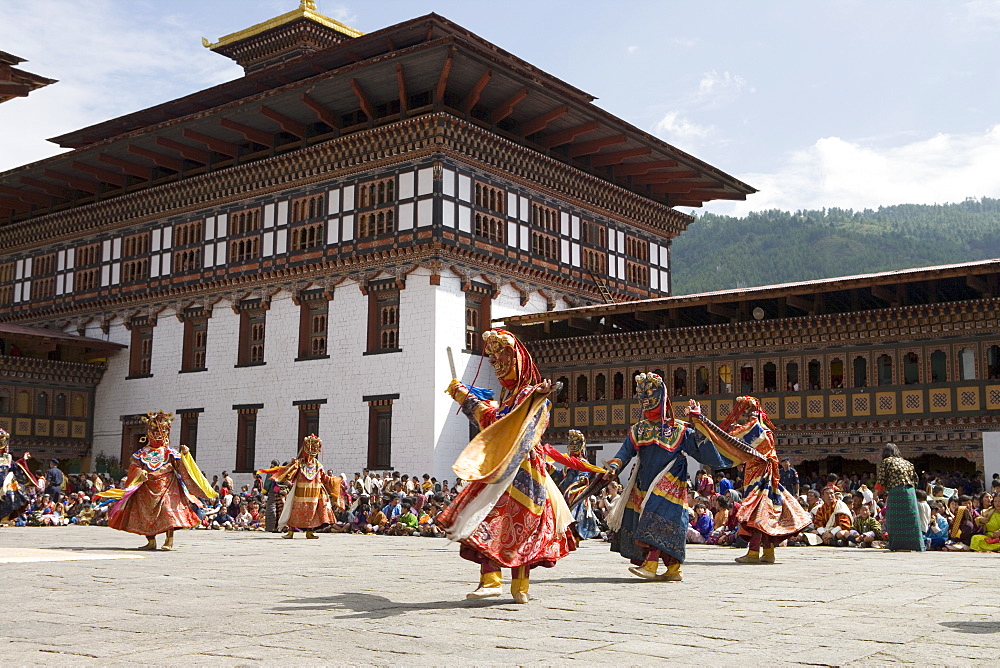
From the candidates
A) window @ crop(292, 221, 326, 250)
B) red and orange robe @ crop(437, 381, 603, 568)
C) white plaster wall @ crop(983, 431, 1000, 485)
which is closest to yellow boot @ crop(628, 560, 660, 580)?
red and orange robe @ crop(437, 381, 603, 568)

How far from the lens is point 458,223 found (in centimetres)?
2673

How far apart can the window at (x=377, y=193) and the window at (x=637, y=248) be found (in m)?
8.00

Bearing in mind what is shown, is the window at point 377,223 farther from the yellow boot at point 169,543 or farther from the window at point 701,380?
the yellow boot at point 169,543

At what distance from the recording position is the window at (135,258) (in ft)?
107

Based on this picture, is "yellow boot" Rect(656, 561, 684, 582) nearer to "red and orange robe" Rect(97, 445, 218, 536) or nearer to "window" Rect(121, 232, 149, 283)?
"red and orange robe" Rect(97, 445, 218, 536)

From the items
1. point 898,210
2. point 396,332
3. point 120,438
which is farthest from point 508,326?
point 898,210

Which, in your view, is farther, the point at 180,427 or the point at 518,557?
the point at 180,427

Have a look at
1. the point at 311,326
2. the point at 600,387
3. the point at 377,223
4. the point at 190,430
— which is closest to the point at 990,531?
the point at 600,387

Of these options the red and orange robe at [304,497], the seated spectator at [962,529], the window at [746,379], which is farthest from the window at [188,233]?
the seated spectator at [962,529]

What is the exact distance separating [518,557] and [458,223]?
2010cm

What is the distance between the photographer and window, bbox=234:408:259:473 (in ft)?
96.5

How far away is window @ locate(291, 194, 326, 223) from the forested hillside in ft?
192

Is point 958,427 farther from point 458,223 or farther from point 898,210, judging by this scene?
point 898,210

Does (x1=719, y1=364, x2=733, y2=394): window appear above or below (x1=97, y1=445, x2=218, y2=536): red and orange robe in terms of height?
above
